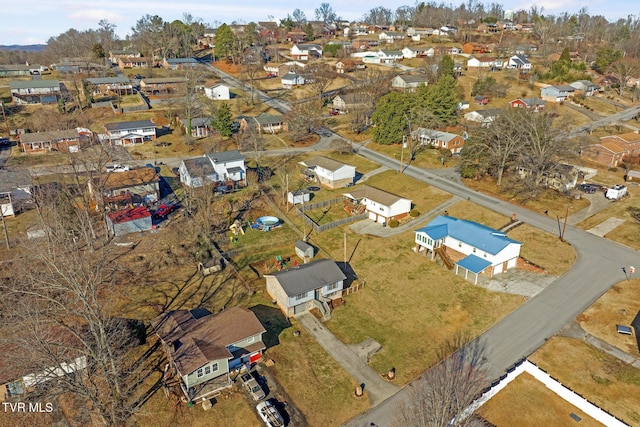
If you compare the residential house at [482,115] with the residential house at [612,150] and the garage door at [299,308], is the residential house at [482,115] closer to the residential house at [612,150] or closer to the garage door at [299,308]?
the residential house at [612,150]

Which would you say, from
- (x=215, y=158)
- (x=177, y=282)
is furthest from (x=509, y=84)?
(x=177, y=282)

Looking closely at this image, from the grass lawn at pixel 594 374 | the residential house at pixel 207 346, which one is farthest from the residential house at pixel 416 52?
the residential house at pixel 207 346

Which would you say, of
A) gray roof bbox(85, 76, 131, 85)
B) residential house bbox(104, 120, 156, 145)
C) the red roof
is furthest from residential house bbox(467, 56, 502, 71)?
the red roof

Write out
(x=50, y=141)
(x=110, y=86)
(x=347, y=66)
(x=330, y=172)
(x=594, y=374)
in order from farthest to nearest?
(x=347, y=66) → (x=110, y=86) → (x=50, y=141) → (x=330, y=172) → (x=594, y=374)

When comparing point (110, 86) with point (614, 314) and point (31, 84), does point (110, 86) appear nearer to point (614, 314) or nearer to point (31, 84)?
point (31, 84)

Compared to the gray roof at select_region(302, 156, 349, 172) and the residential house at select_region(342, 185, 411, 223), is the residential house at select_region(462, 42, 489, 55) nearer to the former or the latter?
the gray roof at select_region(302, 156, 349, 172)

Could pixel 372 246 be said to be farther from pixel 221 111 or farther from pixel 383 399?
pixel 221 111

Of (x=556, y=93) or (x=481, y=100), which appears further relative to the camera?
(x=556, y=93)

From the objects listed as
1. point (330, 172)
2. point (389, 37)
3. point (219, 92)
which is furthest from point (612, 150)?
point (389, 37)
